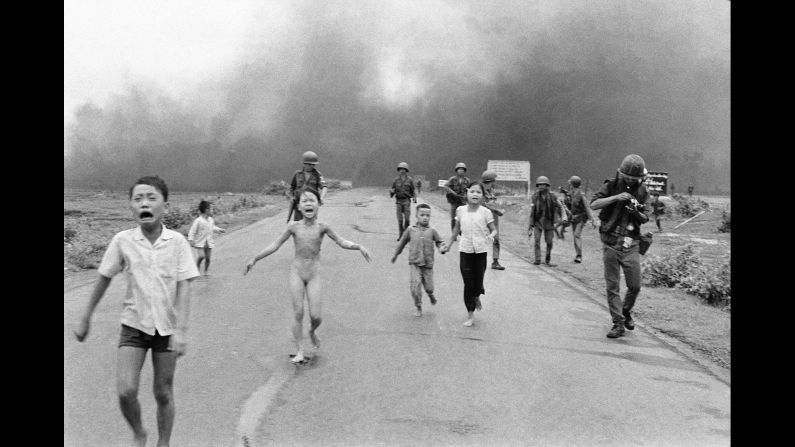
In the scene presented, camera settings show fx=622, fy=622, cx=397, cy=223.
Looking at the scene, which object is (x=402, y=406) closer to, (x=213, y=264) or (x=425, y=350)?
(x=425, y=350)

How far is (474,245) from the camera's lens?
744 centimetres

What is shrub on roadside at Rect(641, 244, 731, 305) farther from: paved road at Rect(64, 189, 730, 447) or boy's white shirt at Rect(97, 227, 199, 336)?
boy's white shirt at Rect(97, 227, 199, 336)

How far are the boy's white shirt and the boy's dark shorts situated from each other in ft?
0.14

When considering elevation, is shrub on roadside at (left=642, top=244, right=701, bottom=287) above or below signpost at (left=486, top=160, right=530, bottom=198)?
below

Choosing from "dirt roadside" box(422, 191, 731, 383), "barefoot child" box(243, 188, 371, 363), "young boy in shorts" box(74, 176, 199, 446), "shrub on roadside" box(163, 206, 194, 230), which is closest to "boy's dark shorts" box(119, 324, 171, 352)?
"young boy in shorts" box(74, 176, 199, 446)

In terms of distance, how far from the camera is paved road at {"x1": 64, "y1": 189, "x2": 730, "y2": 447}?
13.9 feet

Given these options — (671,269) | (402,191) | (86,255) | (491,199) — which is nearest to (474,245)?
(491,199)

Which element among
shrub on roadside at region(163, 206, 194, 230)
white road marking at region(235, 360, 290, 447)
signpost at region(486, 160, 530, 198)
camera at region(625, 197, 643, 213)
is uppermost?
signpost at region(486, 160, 530, 198)

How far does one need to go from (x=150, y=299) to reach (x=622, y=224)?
5.20 m

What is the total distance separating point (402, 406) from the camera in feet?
15.4

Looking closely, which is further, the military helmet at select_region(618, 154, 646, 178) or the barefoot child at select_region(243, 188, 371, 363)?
the military helmet at select_region(618, 154, 646, 178)

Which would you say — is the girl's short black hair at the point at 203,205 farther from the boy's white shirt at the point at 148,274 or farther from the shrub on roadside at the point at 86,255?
the boy's white shirt at the point at 148,274

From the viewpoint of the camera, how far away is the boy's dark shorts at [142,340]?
377 centimetres
